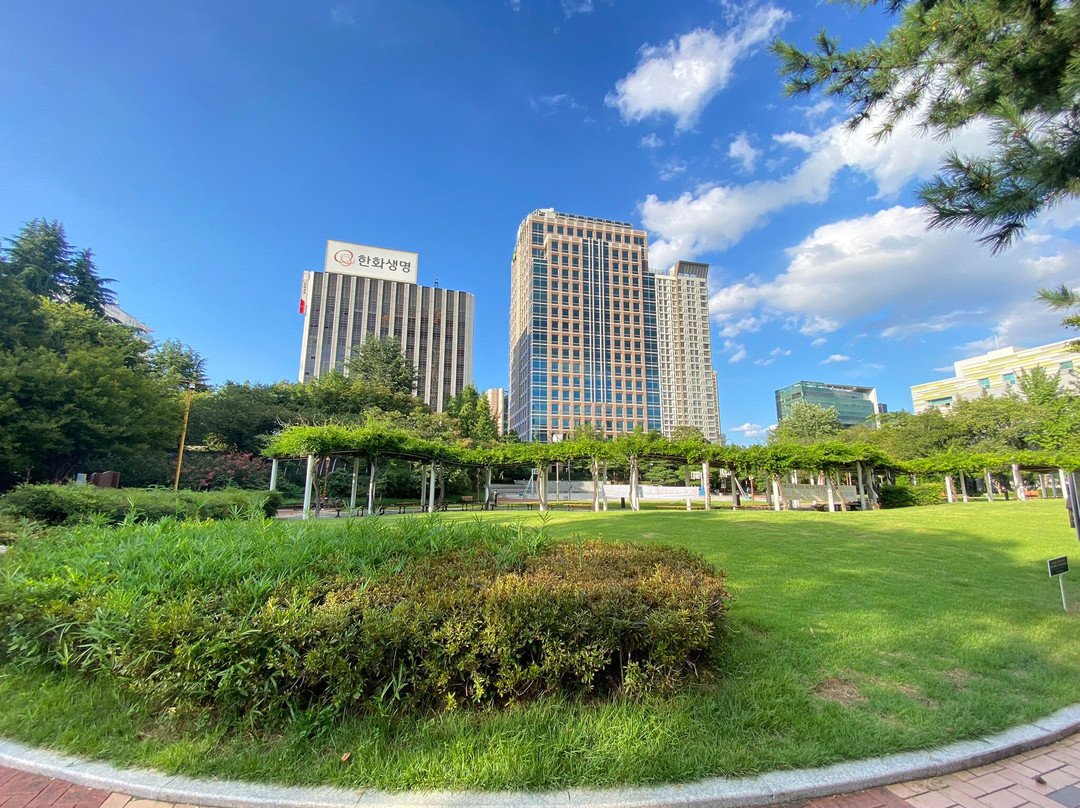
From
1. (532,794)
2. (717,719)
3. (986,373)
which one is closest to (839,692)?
(717,719)

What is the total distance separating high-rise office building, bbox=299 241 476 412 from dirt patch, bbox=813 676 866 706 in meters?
64.6

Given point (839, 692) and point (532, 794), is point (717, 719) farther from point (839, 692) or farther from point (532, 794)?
point (532, 794)

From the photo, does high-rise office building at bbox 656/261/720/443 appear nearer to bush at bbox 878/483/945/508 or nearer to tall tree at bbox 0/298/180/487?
bush at bbox 878/483/945/508

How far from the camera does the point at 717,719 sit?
252 cm

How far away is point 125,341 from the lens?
23156 mm

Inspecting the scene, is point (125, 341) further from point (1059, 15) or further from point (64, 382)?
point (1059, 15)

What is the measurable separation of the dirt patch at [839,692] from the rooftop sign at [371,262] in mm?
75425

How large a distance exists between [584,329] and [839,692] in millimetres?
75170

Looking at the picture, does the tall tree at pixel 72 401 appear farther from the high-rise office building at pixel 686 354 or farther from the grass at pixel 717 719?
the high-rise office building at pixel 686 354

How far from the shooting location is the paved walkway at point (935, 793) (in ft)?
6.56

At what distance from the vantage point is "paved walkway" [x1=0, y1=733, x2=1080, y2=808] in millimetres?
2000

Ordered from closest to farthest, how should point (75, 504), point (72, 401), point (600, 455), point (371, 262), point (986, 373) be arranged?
point (75, 504), point (72, 401), point (600, 455), point (371, 262), point (986, 373)

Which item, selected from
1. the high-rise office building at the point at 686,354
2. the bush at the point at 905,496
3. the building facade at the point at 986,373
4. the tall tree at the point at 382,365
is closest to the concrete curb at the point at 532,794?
the bush at the point at 905,496

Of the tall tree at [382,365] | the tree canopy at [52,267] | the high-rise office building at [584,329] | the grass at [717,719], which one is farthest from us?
the high-rise office building at [584,329]
